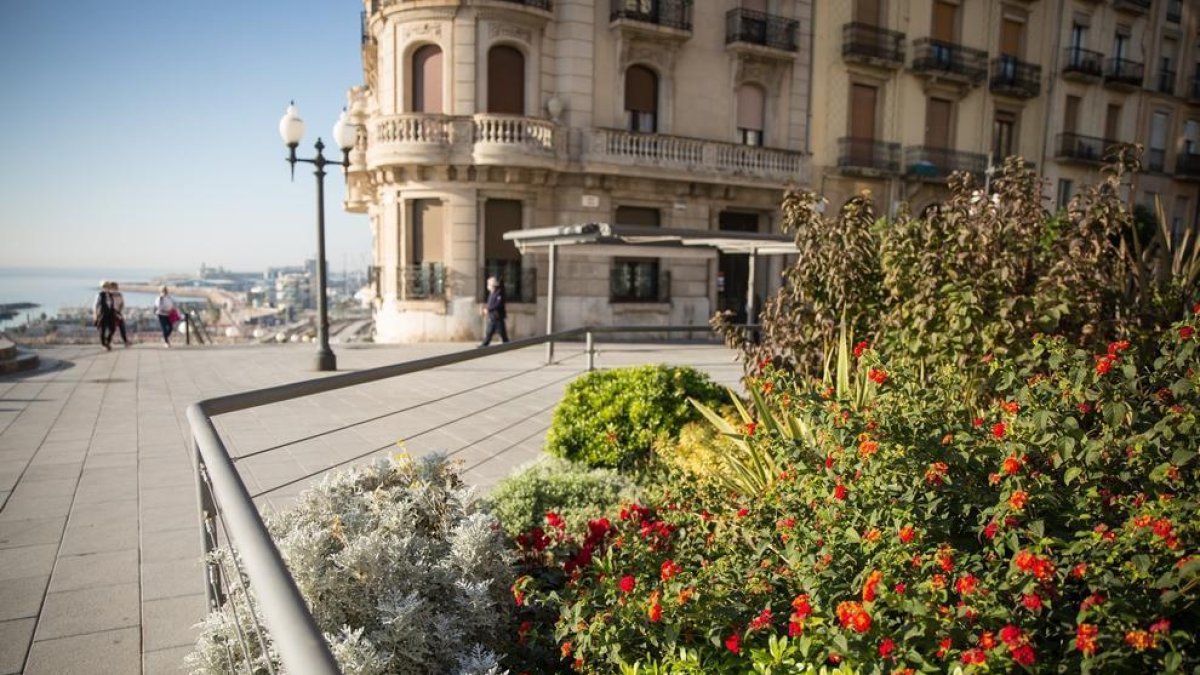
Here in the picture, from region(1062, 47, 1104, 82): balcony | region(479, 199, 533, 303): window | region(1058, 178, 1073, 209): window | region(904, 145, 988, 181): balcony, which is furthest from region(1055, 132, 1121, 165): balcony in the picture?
region(479, 199, 533, 303): window

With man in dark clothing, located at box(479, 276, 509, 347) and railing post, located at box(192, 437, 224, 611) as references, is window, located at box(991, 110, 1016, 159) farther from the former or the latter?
railing post, located at box(192, 437, 224, 611)

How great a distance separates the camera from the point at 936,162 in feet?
78.2

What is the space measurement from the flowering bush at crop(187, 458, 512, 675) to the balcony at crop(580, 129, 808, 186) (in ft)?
53.5

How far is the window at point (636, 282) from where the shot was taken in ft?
64.0

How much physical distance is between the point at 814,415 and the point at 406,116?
54.3 ft

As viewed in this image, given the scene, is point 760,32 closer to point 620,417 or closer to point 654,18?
point 654,18

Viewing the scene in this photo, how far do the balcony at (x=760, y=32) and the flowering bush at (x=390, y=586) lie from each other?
20.1 m

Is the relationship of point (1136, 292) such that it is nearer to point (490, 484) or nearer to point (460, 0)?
point (490, 484)

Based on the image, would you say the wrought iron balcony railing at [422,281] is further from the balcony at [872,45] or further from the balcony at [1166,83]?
the balcony at [1166,83]

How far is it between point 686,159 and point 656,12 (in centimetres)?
414

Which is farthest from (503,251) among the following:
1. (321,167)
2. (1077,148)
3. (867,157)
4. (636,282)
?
(1077,148)

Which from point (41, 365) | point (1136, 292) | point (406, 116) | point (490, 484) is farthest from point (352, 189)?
point (1136, 292)

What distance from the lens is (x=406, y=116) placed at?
1734cm

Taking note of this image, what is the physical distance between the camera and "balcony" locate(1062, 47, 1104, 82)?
2661 centimetres
